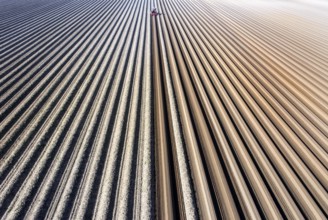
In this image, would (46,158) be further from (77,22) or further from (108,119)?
(77,22)

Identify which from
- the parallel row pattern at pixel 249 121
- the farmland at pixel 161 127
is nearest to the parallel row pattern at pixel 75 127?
the farmland at pixel 161 127

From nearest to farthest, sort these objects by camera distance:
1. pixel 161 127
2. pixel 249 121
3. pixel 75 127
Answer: pixel 75 127 → pixel 161 127 → pixel 249 121

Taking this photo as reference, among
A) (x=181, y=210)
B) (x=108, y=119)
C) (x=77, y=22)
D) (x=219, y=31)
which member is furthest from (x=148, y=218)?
(x=77, y=22)

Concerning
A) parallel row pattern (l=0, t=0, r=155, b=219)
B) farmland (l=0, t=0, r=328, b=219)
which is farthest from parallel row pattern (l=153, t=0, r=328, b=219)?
parallel row pattern (l=0, t=0, r=155, b=219)

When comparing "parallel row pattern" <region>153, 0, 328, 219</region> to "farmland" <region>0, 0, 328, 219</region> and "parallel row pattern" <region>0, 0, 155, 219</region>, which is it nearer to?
"farmland" <region>0, 0, 328, 219</region>

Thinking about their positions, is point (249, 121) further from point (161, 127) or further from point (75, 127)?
point (75, 127)

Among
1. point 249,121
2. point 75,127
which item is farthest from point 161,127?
point 249,121

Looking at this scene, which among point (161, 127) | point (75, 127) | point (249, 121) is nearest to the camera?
point (75, 127)

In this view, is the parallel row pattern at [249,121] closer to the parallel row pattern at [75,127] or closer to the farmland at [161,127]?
the farmland at [161,127]
